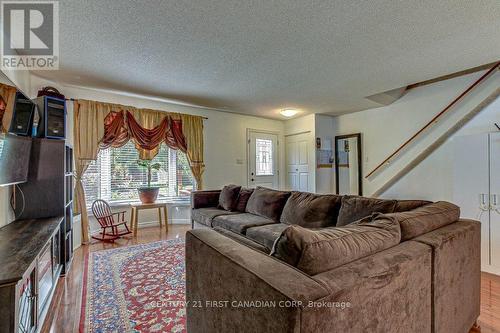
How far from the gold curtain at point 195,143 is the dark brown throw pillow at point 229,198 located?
1.23 meters

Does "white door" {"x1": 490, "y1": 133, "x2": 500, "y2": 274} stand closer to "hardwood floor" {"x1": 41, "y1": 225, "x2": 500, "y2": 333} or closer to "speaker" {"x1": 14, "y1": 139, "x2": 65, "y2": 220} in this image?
"hardwood floor" {"x1": 41, "y1": 225, "x2": 500, "y2": 333}

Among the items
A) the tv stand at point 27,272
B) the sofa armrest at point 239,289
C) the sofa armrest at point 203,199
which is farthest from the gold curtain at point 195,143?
the sofa armrest at point 239,289

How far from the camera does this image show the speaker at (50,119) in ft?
8.58

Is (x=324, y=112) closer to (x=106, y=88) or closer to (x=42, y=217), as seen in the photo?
(x=106, y=88)

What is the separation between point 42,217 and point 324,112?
533cm

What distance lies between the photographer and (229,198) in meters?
3.98

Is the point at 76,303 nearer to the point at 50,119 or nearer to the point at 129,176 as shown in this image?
the point at 50,119

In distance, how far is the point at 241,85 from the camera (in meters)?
3.81

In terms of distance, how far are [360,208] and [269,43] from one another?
1.93m

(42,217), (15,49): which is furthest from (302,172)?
(15,49)

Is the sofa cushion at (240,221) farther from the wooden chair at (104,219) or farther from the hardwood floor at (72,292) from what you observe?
the wooden chair at (104,219)

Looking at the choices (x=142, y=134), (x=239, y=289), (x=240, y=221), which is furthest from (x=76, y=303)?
(x=142, y=134)

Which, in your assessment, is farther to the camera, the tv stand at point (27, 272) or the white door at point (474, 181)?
the white door at point (474, 181)

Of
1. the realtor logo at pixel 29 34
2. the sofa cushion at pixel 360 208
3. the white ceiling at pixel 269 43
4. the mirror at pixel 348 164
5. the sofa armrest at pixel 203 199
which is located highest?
the realtor logo at pixel 29 34
